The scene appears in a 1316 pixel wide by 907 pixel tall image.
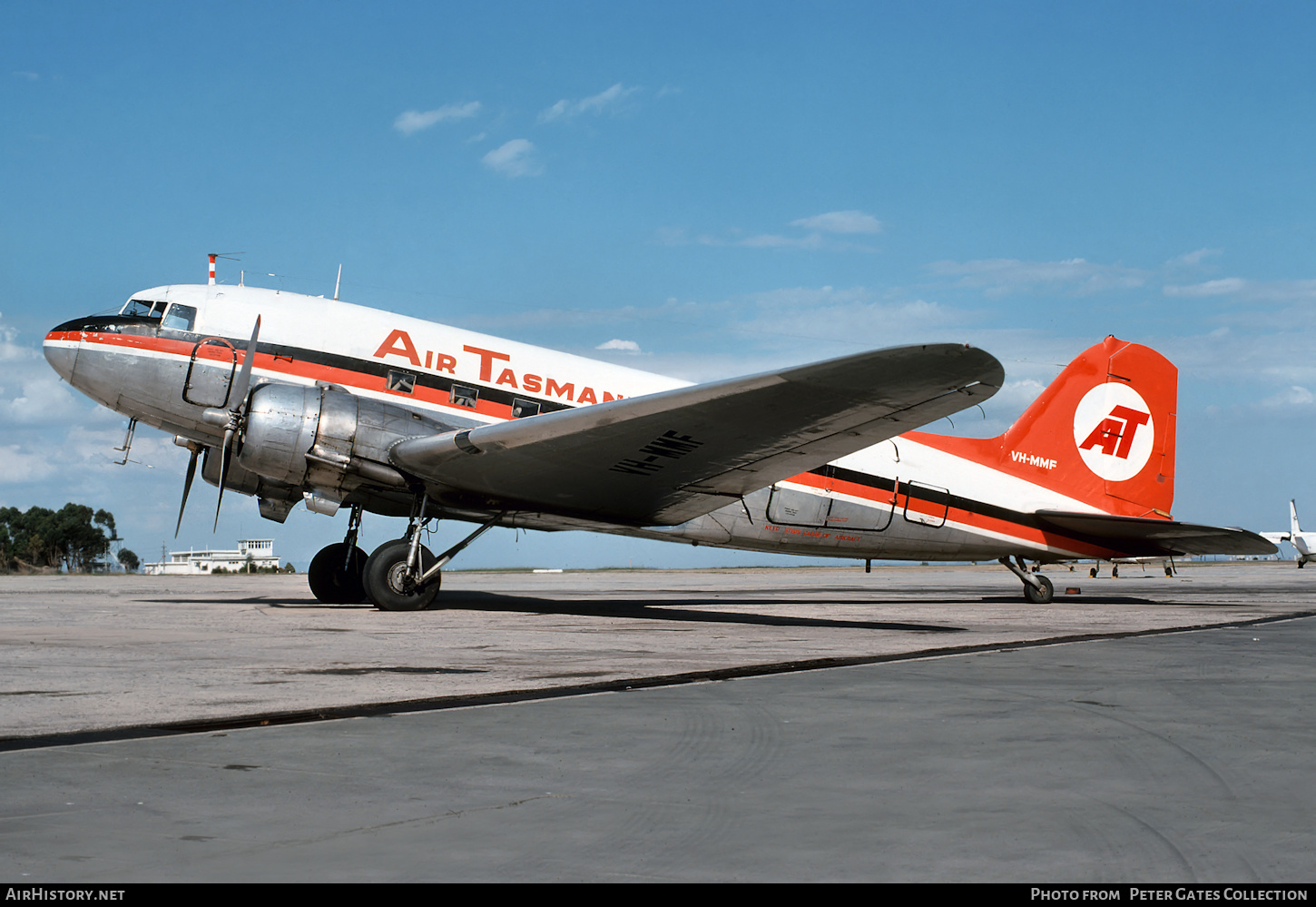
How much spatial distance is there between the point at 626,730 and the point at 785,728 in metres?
0.81

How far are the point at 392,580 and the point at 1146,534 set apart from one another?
13.7m

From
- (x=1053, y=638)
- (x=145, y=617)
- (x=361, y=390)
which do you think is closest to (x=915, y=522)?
(x=1053, y=638)

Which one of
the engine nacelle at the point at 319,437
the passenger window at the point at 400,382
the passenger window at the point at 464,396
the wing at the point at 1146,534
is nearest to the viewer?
the engine nacelle at the point at 319,437

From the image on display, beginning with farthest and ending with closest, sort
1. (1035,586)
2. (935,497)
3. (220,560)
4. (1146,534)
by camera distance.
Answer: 1. (220,560)
2. (1035,586)
3. (1146,534)
4. (935,497)

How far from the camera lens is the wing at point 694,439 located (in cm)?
1070

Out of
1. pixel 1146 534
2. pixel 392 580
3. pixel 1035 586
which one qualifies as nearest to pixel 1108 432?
pixel 1146 534

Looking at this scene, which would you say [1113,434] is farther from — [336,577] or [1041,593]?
[336,577]

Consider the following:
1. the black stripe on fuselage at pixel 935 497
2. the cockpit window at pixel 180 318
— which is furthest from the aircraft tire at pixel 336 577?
the black stripe on fuselage at pixel 935 497

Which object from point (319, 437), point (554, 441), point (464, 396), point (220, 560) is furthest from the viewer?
point (220, 560)

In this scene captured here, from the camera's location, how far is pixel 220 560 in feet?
202

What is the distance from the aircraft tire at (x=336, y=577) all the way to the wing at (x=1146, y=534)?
12626 mm

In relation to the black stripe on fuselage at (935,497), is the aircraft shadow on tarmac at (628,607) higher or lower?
lower

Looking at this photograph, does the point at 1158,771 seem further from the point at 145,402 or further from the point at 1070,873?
the point at 145,402

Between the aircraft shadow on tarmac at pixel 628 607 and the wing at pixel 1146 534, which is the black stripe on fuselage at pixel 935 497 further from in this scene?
the aircraft shadow on tarmac at pixel 628 607
